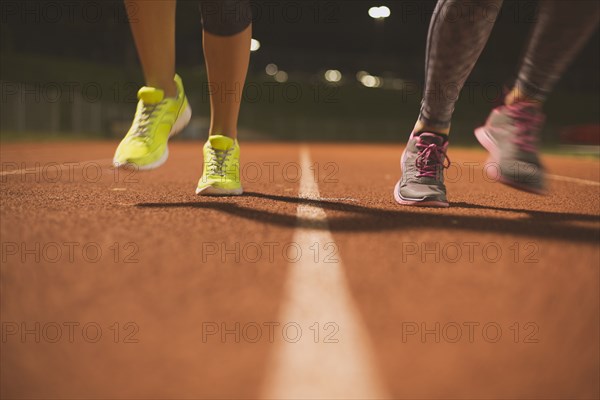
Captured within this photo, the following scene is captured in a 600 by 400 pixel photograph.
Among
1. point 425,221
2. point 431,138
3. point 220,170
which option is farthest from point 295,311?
point 220,170

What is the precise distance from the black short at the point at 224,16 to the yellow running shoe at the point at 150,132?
403 millimetres

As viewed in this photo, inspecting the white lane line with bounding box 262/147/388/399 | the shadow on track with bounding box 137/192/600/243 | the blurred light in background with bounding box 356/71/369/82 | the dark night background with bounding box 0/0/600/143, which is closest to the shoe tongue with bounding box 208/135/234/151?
the shadow on track with bounding box 137/192/600/243

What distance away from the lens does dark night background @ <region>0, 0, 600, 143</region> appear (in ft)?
91.8

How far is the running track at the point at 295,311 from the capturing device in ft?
3.40

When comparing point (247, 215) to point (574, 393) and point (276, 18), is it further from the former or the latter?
point (276, 18)

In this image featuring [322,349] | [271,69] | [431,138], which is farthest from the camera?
[271,69]

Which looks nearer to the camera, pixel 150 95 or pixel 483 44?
pixel 483 44

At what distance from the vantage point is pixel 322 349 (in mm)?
1056

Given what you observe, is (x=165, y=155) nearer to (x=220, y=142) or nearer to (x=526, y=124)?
(x=220, y=142)

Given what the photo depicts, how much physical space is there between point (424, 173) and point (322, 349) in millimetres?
1632

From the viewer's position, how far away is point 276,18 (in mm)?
37969

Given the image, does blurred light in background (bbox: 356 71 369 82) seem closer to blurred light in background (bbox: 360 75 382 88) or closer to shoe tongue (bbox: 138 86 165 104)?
blurred light in background (bbox: 360 75 382 88)

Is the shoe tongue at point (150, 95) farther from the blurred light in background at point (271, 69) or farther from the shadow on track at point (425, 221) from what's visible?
the blurred light in background at point (271, 69)

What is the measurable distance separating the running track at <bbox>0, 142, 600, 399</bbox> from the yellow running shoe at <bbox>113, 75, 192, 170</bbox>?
0.69 metres
